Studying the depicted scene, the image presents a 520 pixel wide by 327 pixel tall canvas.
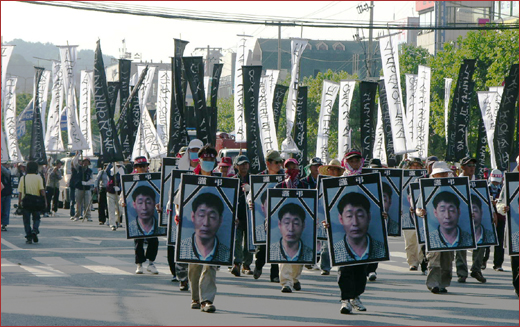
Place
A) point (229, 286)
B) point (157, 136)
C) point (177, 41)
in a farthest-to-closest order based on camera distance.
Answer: point (157, 136), point (177, 41), point (229, 286)

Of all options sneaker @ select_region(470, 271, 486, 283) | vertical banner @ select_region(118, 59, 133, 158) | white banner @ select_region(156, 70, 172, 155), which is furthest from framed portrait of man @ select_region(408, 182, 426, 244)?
white banner @ select_region(156, 70, 172, 155)

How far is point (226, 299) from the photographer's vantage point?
36.0 feet

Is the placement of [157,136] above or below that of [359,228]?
above

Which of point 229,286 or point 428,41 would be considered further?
point 428,41

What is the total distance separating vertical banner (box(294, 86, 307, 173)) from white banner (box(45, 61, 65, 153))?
31.5ft

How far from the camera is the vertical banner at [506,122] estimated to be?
2402cm

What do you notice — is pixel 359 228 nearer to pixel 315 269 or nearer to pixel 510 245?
pixel 510 245

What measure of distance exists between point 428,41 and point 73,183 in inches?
3200

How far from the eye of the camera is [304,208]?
11719mm

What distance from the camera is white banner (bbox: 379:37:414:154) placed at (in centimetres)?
2742

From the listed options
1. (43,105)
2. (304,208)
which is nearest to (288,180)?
(304,208)

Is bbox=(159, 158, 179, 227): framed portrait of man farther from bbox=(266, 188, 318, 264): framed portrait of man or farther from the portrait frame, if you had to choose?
the portrait frame

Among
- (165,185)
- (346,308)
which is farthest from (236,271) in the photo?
(346,308)

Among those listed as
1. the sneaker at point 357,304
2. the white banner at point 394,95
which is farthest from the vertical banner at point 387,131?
the sneaker at point 357,304
